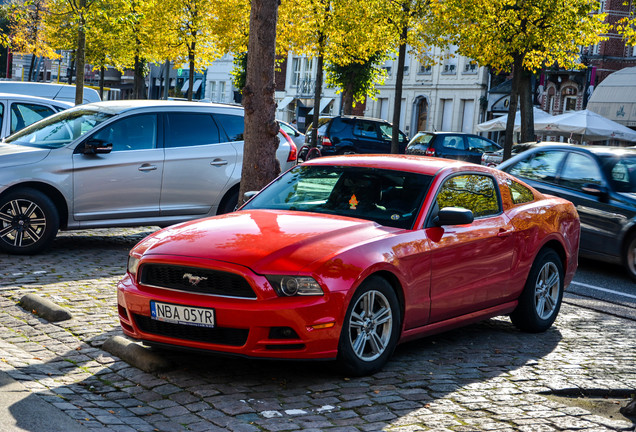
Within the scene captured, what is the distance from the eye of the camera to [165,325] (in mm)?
5977

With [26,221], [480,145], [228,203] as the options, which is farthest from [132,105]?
[480,145]

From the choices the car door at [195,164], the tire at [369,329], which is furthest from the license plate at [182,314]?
the car door at [195,164]

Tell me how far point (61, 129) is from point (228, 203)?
2373 millimetres

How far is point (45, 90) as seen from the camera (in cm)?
2419

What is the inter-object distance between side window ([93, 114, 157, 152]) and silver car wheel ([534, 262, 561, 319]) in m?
5.57

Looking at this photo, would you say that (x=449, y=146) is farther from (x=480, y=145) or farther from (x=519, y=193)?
(x=519, y=193)

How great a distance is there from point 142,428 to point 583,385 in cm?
308

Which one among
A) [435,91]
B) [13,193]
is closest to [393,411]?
[13,193]

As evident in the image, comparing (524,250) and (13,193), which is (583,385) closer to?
(524,250)

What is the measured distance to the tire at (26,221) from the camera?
1060cm

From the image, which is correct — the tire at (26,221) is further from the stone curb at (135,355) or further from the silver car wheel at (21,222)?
the stone curb at (135,355)

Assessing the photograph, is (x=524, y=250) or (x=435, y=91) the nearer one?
(x=524, y=250)

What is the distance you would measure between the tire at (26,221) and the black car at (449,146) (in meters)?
19.7

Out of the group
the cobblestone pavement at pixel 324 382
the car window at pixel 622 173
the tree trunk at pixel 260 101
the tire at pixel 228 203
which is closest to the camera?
the cobblestone pavement at pixel 324 382
